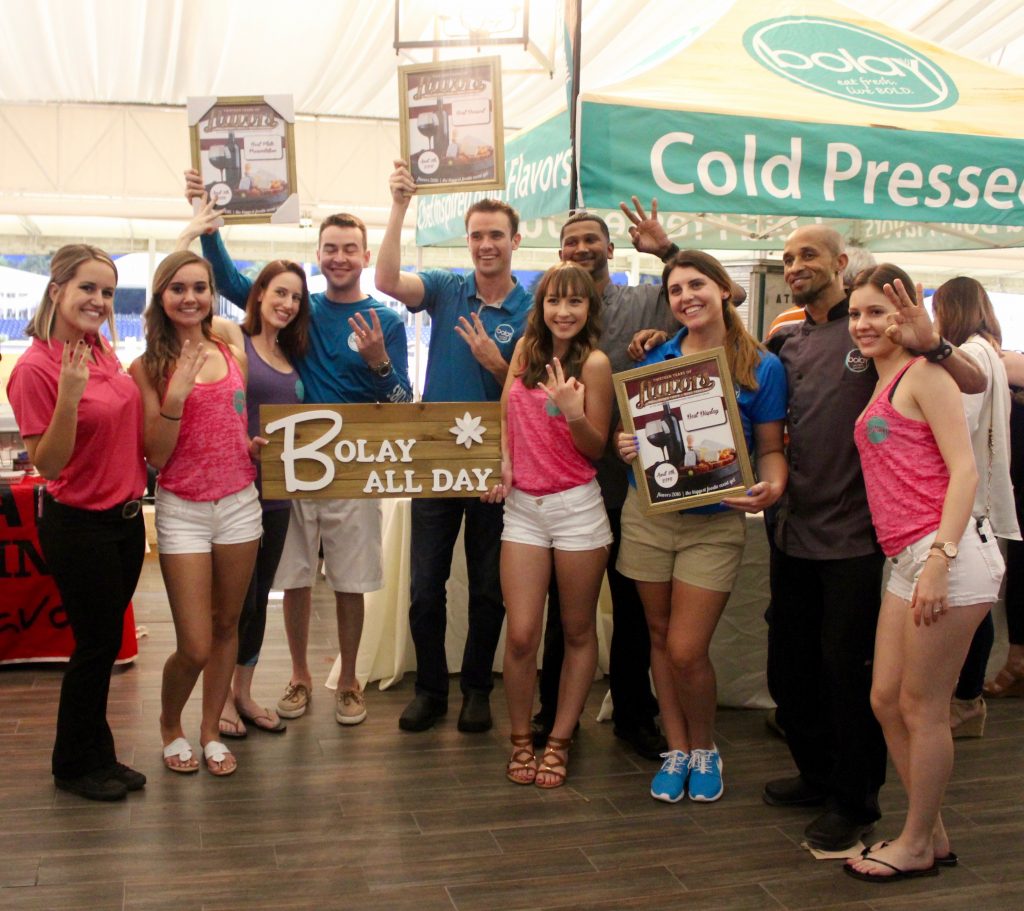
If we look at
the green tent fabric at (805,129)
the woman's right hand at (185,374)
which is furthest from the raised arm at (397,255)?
the woman's right hand at (185,374)

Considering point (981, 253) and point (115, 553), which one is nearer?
point (115, 553)

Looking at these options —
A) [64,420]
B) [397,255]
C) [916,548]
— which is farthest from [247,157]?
[916,548]

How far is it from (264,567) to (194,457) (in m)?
0.62

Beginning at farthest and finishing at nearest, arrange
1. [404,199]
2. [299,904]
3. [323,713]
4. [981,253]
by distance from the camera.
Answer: [981,253], [323,713], [404,199], [299,904]

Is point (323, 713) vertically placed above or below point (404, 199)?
below

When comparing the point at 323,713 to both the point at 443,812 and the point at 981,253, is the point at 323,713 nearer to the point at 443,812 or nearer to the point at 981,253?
the point at 443,812

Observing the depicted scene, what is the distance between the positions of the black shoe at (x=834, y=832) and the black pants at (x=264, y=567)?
1.82m

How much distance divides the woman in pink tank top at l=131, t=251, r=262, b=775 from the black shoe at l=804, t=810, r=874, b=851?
1.73 m

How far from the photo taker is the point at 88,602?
2.91m

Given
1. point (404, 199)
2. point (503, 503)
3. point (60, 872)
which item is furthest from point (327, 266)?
point (60, 872)

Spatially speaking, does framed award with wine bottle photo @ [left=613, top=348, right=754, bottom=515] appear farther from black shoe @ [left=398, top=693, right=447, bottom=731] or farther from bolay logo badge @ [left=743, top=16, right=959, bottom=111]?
bolay logo badge @ [left=743, top=16, right=959, bottom=111]

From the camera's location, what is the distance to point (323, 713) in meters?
3.85

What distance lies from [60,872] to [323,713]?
1309 millimetres

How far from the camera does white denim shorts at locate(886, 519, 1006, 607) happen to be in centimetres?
241
